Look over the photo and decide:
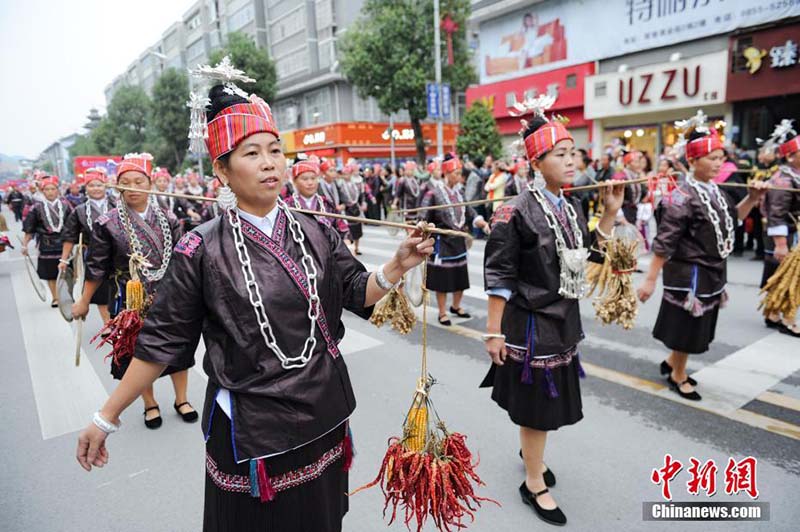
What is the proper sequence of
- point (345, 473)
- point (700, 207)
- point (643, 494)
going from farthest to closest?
1. point (700, 207)
2. point (643, 494)
3. point (345, 473)

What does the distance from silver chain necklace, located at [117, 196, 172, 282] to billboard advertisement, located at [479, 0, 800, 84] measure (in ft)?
57.8

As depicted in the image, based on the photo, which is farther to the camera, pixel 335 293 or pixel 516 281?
pixel 516 281

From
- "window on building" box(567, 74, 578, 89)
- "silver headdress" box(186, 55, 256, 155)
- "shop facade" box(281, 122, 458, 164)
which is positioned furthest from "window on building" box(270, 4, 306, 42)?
"silver headdress" box(186, 55, 256, 155)

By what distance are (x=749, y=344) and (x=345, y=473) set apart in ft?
16.3

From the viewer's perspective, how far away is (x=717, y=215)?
398cm

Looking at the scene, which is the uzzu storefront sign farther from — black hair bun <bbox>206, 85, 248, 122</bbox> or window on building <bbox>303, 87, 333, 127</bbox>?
window on building <bbox>303, 87, 333, 127</bbox>

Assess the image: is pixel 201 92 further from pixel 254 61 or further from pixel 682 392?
pixel 254 61

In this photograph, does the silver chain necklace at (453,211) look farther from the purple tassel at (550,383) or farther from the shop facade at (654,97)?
the shop facade at (654,97)

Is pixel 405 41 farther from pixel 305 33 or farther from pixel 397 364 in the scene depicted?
pixel 397 364

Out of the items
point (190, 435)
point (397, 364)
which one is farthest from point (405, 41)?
point (190, 435)

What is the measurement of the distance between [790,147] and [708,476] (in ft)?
12.8

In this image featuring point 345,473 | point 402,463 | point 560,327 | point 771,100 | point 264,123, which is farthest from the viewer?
point 771,100

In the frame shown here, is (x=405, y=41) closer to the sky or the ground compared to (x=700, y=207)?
closer to the sky

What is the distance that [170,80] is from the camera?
38906 mm
